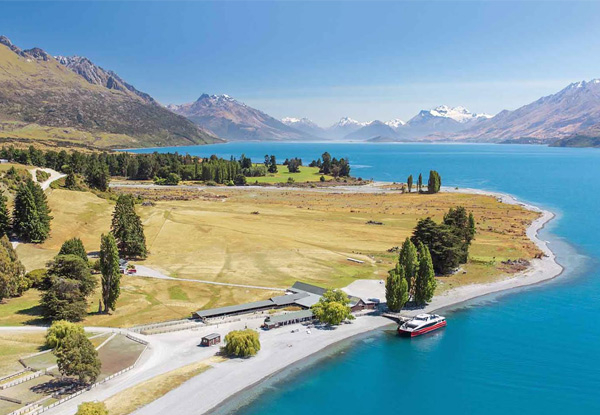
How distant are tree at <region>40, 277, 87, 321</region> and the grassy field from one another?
242 centimetres

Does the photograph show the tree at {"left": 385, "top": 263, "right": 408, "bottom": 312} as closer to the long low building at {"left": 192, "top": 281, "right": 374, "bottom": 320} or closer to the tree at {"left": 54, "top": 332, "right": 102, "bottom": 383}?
the long low building at {"left": 192, "top": 281, "right": 374, "bottom": 320}

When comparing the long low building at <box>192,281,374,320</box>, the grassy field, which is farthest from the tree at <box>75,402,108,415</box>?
the long low building at <box>192,281,374,320</box>

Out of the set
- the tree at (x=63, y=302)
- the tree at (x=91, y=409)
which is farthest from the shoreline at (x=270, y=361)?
the tree at (x=63, y=302)

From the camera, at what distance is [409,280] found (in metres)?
84.1

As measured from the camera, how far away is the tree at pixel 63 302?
231ft

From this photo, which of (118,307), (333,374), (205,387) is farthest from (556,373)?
(118,307)

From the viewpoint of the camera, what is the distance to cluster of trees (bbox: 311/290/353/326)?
74938 millimetres

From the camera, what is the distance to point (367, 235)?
458 ft

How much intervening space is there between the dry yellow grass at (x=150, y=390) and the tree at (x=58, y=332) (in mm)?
13329

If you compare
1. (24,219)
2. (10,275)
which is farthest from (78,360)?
(24,219)

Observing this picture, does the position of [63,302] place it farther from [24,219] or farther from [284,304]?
[24,219]

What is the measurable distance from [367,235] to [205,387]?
91.1 m

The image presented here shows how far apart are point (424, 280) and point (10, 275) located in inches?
2881

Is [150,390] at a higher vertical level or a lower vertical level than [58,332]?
lower
